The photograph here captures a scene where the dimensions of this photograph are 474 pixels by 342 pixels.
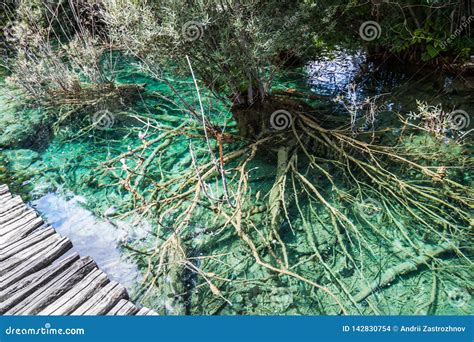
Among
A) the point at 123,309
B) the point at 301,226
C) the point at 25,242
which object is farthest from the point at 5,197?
the point at 301,226

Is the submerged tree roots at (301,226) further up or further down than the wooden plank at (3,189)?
further down

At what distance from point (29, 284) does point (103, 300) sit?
1.91ft

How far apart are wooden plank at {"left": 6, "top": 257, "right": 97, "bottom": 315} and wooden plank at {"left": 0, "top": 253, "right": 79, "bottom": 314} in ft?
0.11

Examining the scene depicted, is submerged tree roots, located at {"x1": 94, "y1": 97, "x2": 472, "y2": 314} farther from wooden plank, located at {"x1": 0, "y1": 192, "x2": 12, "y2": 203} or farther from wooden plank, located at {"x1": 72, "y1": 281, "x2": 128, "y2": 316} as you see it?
wooden plank, located at {"x1": 0, "y1": 192, "x2": 12, "y2": 203}

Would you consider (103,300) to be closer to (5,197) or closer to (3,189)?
(5,197)

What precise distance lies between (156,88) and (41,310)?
4160mm

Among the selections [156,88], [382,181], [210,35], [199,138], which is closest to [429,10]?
[382,181]

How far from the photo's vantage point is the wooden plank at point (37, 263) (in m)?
2.91

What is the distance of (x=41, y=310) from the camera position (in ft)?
8.86

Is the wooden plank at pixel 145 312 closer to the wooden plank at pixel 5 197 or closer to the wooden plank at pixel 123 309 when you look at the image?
the wooden plank at pixel 123 309

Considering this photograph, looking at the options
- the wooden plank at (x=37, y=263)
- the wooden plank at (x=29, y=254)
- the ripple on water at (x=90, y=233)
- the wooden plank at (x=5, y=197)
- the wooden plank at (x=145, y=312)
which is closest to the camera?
the wooden plank at (x=145, y=312)

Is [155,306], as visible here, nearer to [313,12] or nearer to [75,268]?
[75,268]

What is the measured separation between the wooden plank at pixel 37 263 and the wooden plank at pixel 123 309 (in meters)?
0.80

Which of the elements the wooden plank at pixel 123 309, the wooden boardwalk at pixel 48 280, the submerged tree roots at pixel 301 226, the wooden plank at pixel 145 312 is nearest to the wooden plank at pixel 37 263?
the wooden boardwalk at pixel 48 280
